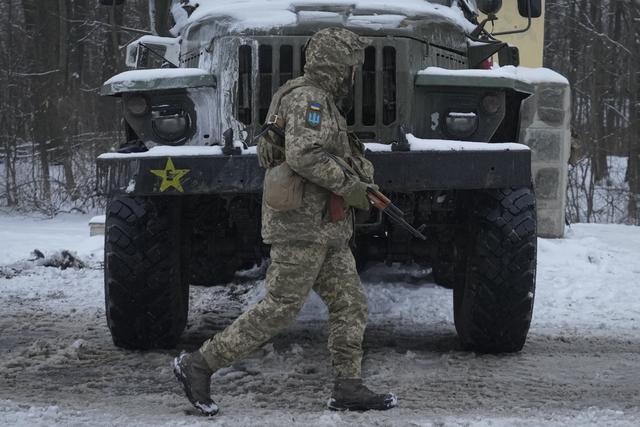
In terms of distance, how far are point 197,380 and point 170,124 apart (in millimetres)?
1549

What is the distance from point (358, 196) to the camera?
12.5ft

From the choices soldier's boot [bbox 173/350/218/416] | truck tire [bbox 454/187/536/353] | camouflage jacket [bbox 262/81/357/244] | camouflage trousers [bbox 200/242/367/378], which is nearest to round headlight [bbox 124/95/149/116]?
camouflage jacket [bbox 262/81/357/244]

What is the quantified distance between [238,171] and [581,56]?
20.9 metres

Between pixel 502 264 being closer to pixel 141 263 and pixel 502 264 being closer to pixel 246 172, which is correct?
pixel 246 172

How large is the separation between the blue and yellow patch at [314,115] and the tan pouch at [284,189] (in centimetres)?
21

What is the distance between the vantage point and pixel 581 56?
23516 millimetres

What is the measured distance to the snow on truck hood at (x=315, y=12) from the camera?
4.84 meters

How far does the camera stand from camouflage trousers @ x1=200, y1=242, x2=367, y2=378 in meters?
3.84

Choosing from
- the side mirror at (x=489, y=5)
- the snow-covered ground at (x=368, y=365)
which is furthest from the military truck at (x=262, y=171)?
the side mirror at (x=489, y=5)

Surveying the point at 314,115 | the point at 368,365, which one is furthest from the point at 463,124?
the point at 368,365

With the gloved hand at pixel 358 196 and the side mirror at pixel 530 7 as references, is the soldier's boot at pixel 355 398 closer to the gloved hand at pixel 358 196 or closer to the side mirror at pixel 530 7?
the gloved hand at pixel 358 196

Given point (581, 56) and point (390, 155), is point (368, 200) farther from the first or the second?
point (581, 56)

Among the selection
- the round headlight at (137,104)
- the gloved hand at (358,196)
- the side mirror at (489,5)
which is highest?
the side mirror at (489,5)

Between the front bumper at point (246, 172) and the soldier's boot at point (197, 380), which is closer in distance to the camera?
the soldier's boot at point (197, 380)
